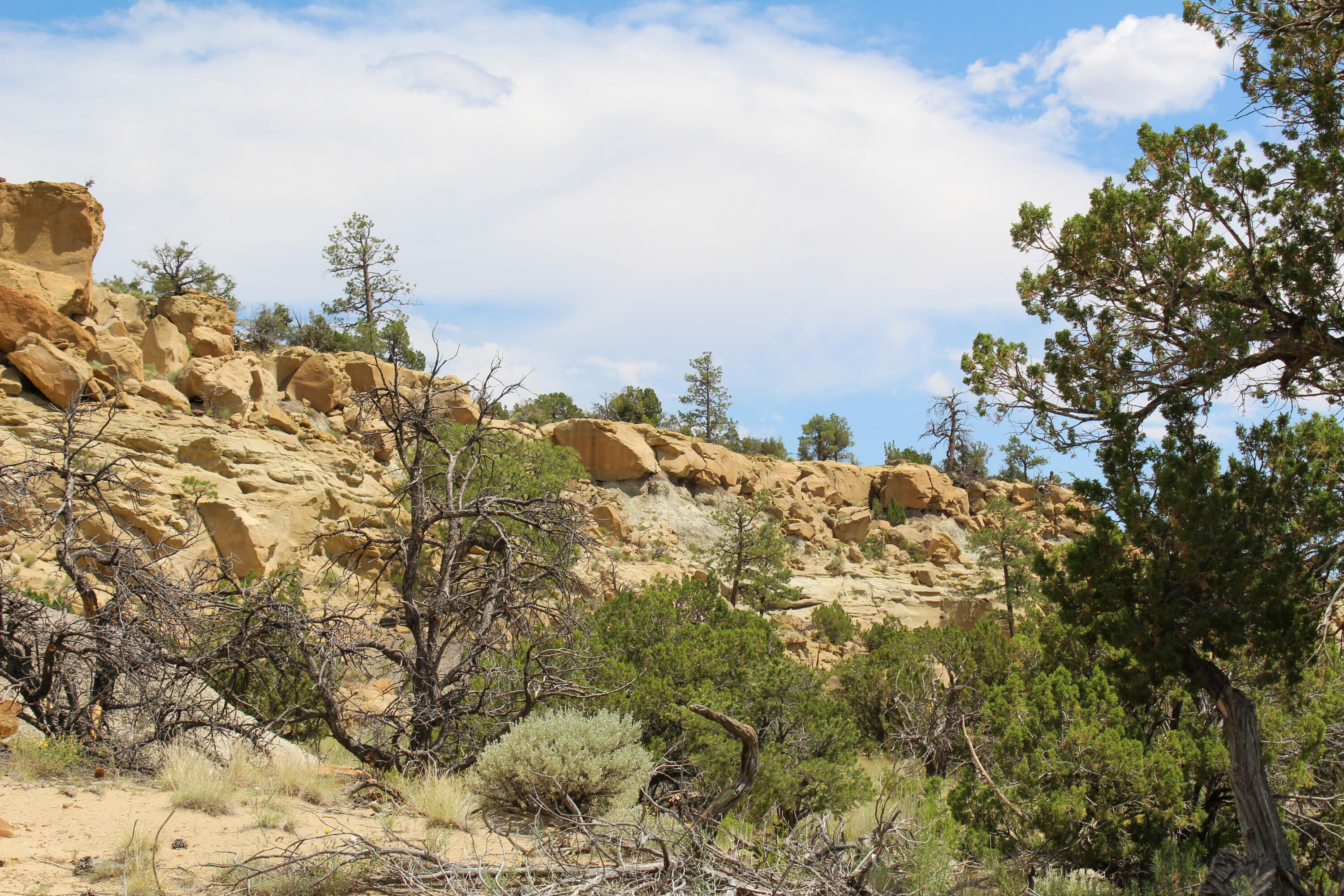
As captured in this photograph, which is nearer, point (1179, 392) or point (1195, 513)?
point (1195, 513)

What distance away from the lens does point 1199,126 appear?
266 inches

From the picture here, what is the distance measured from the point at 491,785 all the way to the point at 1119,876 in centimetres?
554

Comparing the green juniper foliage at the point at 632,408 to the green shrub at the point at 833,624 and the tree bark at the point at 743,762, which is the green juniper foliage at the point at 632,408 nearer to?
the green shrub at the point at 833,624

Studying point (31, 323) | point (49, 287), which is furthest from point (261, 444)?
point (49, 287)

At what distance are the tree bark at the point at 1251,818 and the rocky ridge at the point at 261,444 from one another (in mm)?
1904

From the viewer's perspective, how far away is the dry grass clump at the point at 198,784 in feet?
18.3

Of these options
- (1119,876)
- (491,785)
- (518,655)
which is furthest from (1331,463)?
(518,655)

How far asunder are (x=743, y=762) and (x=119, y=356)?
20568 millimetres

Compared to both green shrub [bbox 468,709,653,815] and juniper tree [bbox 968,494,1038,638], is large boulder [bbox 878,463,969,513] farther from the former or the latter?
green shrub [bbox 468,709,653,815]

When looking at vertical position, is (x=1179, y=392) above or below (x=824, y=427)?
below

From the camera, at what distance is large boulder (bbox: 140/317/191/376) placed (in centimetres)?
2262

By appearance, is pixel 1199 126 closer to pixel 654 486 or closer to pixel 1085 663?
pixel 1085 663

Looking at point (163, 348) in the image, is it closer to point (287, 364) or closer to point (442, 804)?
point (287, 364)

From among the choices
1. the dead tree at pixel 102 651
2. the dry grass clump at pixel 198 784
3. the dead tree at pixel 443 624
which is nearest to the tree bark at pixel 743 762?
the dead tree at pixel 443 624
